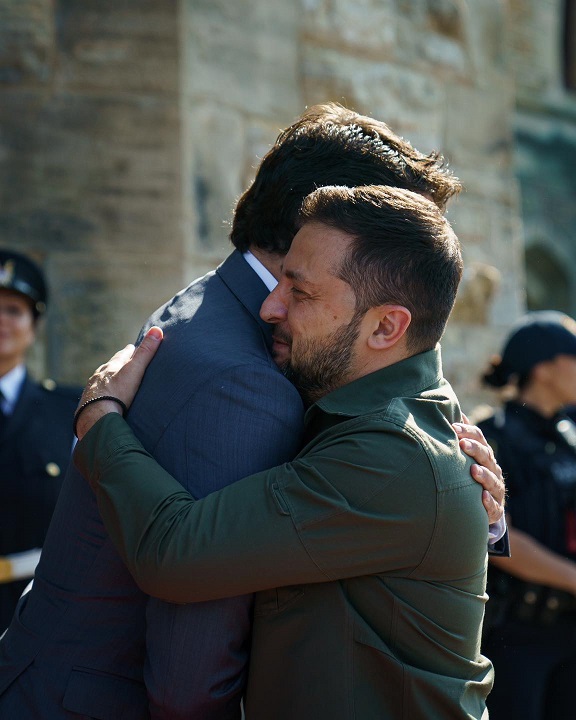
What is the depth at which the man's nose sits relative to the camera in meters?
1.74

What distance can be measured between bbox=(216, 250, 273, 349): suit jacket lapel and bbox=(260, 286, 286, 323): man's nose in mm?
55

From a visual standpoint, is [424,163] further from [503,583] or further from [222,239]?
[503,583]

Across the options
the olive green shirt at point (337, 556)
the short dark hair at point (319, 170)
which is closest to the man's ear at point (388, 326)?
the olive green shirt at point (337, 556)

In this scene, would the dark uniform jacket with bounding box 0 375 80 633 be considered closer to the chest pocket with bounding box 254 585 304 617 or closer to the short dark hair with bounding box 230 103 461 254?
the short dark hair with bounding box 230 103 461 254

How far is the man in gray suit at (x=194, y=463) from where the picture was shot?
1.57 meters

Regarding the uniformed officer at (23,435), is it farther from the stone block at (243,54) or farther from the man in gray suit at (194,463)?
the man in gray suit at (194,463)

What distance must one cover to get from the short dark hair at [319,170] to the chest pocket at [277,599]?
65 centimetres

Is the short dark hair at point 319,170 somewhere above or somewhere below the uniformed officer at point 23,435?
above

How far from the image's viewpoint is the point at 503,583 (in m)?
3.59

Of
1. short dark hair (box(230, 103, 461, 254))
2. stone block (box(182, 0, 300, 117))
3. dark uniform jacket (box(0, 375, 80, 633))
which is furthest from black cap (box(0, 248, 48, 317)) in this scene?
short dark hair (box(230, 103, 461, 254))

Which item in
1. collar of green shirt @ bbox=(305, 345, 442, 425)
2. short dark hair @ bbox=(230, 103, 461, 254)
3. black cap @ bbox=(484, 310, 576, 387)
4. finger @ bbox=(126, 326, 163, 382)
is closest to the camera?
collar of green shirt @ bbox=(305, 345, 442, 425)

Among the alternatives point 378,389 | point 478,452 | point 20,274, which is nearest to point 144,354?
point 378,389

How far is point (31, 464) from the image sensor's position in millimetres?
3375

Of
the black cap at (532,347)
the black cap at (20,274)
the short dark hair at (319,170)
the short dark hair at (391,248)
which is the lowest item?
the black cap at (532,347)
